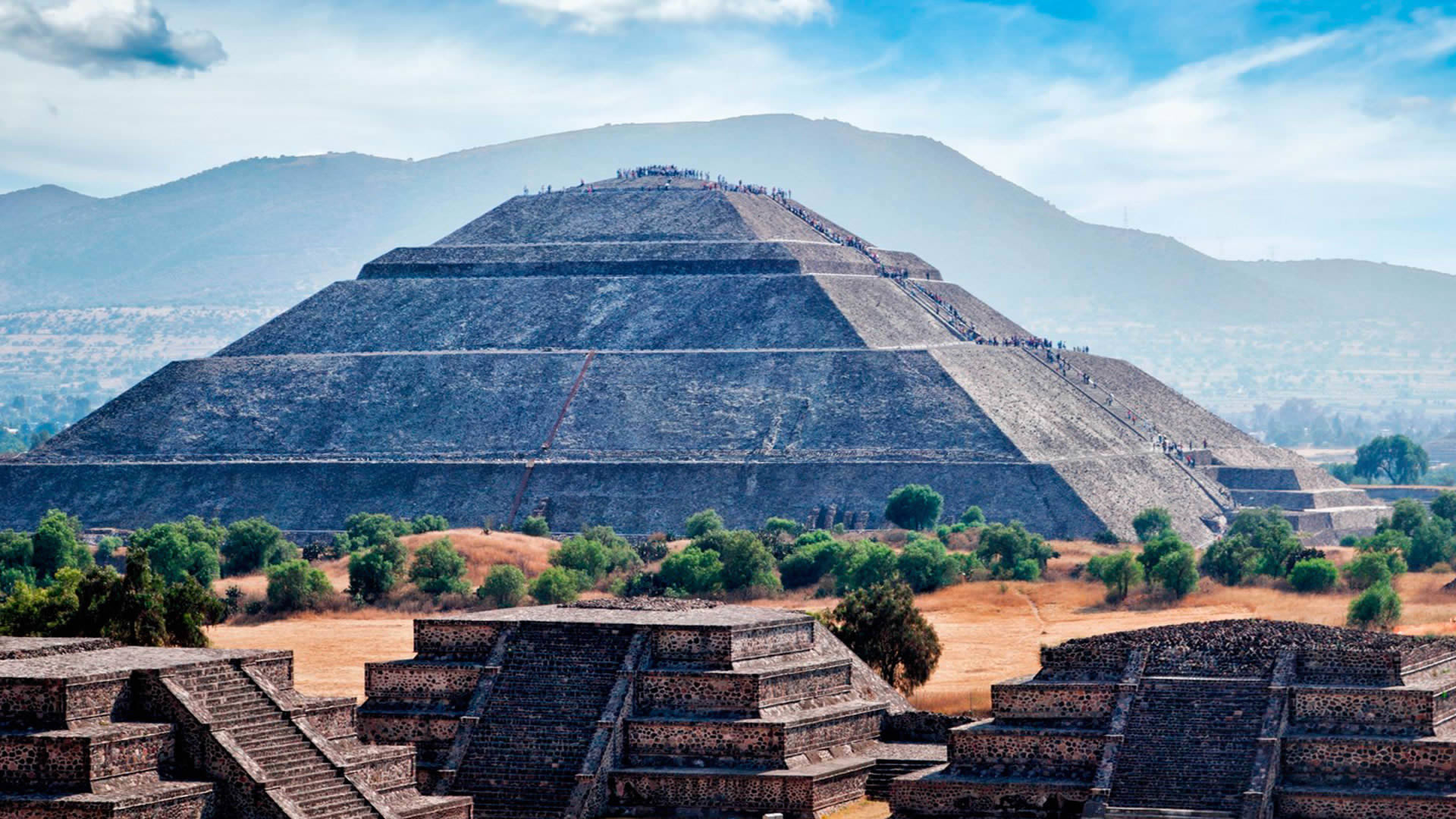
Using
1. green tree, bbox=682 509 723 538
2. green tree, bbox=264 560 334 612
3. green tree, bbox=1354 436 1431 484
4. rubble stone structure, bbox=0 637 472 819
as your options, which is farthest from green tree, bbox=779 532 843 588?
green tree, bbox=1354 436 1431 484

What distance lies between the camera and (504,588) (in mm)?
76438

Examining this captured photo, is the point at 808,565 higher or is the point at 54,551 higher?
the point at 54,551

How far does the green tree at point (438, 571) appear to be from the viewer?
7956 cm

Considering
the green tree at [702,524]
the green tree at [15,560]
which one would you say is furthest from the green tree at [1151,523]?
the green tree at [15,560]

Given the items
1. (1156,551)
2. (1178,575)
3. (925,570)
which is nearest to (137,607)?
(925,570)

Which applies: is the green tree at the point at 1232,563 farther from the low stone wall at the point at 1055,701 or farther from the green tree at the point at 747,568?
the low stone wall at the point at 1055,701

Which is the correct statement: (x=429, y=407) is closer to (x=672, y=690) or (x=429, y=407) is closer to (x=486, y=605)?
(x=486, y=605)

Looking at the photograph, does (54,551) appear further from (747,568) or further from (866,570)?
(866,570)

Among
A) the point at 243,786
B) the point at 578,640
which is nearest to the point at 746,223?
the point at 578,640

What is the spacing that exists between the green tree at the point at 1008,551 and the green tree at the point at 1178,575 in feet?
23.0

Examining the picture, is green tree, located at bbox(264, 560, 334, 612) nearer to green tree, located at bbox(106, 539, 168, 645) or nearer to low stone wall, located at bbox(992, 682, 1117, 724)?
green tree, located at bbox(106, 539, 168, 645)

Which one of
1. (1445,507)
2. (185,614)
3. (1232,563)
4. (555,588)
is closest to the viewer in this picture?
(185,614)

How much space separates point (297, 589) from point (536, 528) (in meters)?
24.4

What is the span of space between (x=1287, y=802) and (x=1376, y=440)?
125385mm
